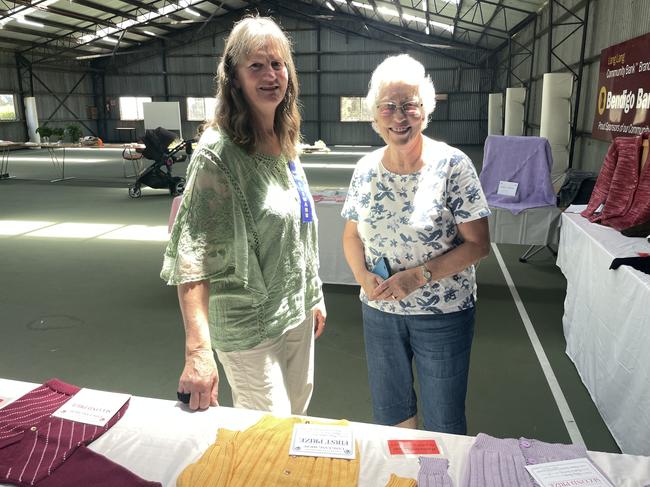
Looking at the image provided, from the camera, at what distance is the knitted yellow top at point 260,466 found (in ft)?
3.11

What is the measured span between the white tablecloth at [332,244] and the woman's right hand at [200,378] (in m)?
2.91

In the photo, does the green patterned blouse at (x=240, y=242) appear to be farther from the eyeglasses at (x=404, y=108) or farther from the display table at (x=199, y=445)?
the eyeglasses at (x=404, y=108)

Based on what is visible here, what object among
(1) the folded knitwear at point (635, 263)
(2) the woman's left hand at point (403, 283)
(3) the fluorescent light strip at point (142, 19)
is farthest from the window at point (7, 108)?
(1) the folded knitwear at point (635, 263)

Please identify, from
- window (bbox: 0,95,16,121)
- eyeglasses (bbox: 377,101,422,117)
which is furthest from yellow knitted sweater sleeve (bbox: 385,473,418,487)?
window (bbox: 0,95,16,121)

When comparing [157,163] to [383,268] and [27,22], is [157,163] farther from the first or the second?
[27,22]

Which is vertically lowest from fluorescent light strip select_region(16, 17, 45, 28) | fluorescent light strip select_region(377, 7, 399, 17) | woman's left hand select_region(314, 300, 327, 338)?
woman's left hand select_region(314, 300, 327, 338)

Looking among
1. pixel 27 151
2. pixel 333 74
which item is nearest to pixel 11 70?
pixel 27 151

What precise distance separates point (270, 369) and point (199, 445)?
0.30 metres

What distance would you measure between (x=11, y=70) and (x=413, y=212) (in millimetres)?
22514

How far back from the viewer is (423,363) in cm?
158

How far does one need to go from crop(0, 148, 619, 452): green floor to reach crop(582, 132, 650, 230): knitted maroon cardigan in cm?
87

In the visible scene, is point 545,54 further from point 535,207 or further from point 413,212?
point 413,212

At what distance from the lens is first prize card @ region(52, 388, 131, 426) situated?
115 centimetres

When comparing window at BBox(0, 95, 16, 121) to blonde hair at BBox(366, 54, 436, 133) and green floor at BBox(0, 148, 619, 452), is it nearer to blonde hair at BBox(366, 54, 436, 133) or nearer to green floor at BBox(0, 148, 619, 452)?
green floor at BBox(0, 148, 619, 452)
